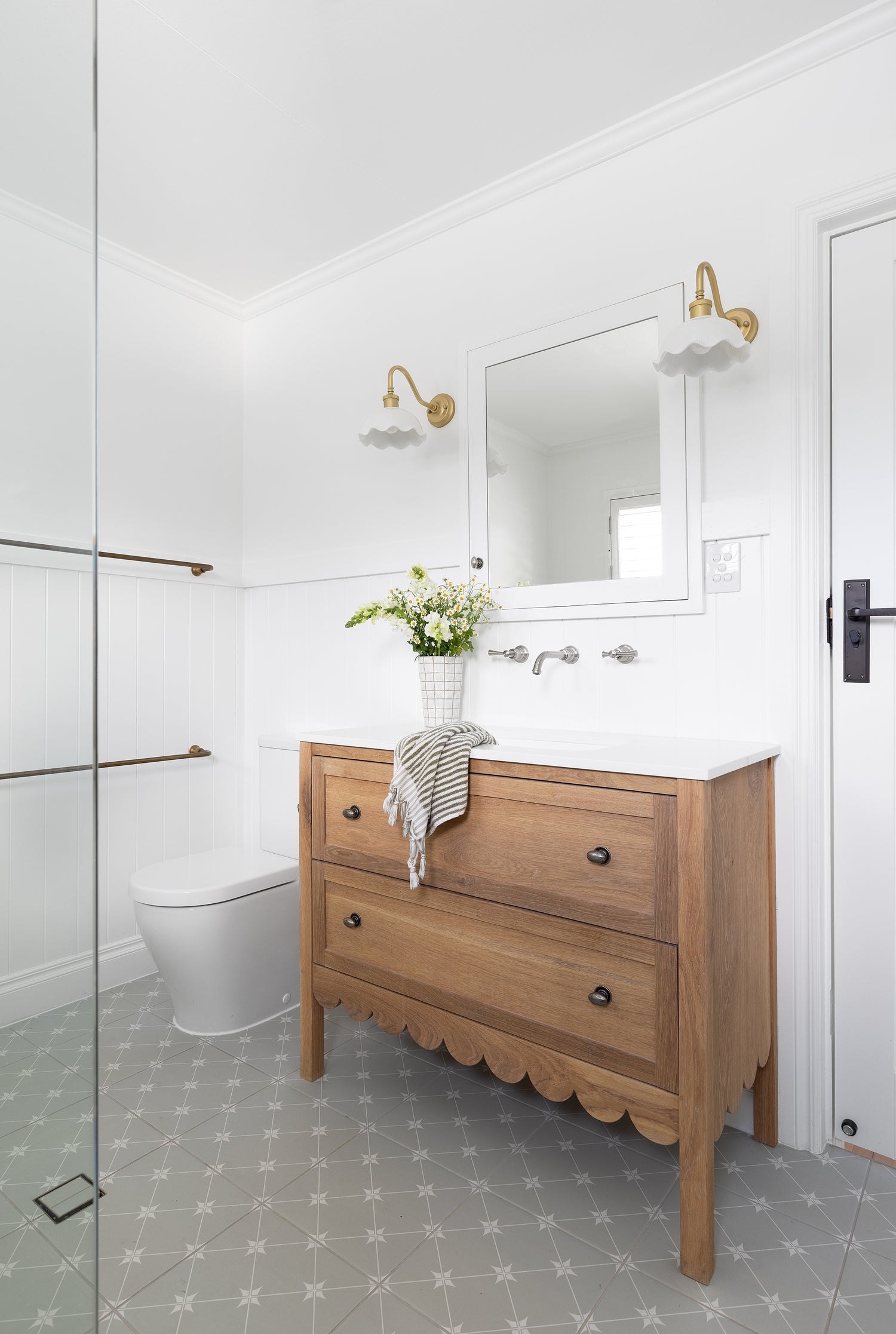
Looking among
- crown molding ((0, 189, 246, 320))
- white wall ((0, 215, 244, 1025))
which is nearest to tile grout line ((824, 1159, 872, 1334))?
white wall ((0, 215, 244, 1025))

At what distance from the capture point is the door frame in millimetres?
1642

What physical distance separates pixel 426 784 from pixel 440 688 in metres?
0.53

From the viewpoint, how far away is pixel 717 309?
1.66m

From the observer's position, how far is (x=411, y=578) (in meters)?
2.16

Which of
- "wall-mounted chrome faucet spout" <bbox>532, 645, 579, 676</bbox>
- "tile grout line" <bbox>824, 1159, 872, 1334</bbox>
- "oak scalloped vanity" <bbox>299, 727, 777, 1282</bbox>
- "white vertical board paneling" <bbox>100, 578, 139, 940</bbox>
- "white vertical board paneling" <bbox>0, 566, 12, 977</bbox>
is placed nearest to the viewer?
"white vertical board paneling" <bbox>0, 566, 12, 977</bbox>

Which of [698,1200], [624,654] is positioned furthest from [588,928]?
[624,654]

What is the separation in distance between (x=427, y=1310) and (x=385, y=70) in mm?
2508

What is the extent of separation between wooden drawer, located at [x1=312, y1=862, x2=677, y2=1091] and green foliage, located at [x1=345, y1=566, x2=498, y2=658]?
2.11 ft

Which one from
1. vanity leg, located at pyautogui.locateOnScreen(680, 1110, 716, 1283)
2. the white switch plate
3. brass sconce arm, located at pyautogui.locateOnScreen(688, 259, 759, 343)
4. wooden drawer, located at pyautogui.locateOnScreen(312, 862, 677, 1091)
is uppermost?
brass sconce arm, located at pyautogui.locateOnScreen(688, 259, 759, 343)

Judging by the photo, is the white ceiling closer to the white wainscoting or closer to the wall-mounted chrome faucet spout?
the white wainscoting

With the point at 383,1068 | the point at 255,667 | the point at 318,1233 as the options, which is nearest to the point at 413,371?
the point at 255,667

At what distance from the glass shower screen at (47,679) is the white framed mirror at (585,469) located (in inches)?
53.7

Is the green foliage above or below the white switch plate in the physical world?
below

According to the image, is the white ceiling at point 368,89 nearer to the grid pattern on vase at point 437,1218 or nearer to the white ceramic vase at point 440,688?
the white ceramic vase at point 440,688
